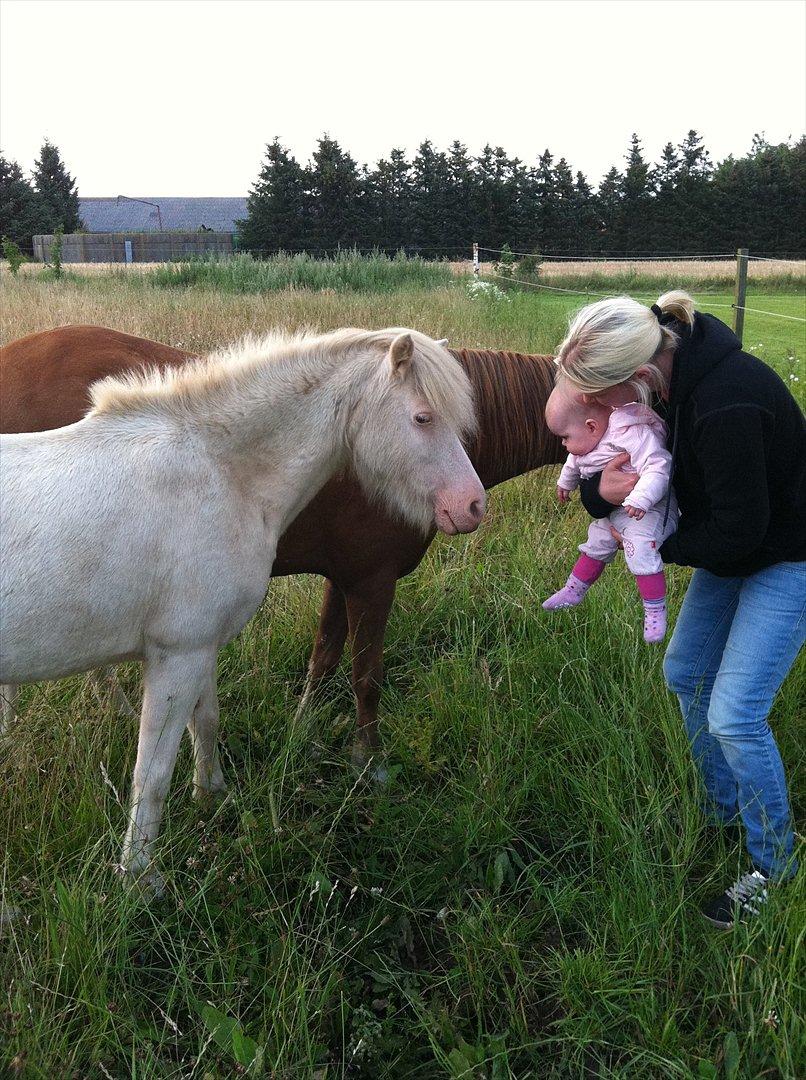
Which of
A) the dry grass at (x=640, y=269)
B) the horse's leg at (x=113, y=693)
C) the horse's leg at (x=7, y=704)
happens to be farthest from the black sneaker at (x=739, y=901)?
the dry grass at (x=640, y=269)

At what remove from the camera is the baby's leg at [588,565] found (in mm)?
2623

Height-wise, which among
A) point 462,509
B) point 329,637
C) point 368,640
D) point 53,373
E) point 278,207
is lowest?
point 329,637

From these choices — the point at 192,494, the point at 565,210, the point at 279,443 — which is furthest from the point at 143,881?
the point at 565,210

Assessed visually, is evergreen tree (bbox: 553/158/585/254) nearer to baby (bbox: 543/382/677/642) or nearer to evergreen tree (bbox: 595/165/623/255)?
evergreen tree (bbox: 595/165/623/255)

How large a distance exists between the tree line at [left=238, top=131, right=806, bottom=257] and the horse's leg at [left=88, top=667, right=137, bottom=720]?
3543 cm

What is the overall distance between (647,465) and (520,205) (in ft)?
152

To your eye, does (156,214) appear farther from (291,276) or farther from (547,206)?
(291,276)

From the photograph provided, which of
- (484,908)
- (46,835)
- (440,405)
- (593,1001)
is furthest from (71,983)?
(440,405)

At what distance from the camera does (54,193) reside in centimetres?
5041

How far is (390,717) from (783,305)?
576 inches

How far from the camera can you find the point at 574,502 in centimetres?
525

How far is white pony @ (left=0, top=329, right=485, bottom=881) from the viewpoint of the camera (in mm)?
2121

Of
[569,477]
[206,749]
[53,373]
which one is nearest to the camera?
[569,477]

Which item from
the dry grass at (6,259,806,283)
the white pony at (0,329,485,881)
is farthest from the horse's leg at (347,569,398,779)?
the dry grass at (6,259,806,283)
